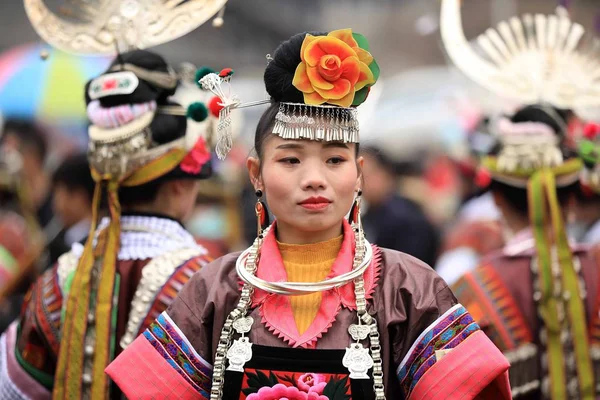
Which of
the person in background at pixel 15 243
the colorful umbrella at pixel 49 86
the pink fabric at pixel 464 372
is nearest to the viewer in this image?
the pink fabric at pixel 464 372

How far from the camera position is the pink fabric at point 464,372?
2.63m

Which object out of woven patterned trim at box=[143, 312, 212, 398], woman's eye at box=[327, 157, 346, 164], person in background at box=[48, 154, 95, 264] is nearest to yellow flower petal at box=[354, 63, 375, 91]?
woman's eye at box=[327, 157, 346, 164]

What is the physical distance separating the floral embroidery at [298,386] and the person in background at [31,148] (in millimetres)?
4975

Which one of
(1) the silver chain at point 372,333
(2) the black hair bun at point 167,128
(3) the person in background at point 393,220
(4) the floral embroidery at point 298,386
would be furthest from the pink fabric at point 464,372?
(3) the person in background at point 393,220

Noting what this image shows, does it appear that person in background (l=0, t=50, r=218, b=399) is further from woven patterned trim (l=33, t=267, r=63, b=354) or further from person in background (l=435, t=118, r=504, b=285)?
person in background (l=435, t=118, r=504, b=285)

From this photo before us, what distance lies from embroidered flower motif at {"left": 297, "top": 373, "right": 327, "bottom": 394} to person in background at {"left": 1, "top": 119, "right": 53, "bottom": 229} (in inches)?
198

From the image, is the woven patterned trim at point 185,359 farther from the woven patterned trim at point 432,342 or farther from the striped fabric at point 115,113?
the striped fabric at point 115,113

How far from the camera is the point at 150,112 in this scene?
394 cm

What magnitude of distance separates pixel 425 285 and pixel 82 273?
1628 mm

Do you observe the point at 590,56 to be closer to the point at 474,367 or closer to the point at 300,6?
the point at 474,367

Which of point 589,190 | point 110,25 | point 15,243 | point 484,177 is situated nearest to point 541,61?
point 484,177

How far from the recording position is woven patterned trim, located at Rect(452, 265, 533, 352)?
169 inches

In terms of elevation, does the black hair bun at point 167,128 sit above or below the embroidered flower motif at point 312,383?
above

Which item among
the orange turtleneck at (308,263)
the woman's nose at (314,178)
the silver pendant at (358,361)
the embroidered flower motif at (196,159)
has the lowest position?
the embroidered flower motif at (196,159)
